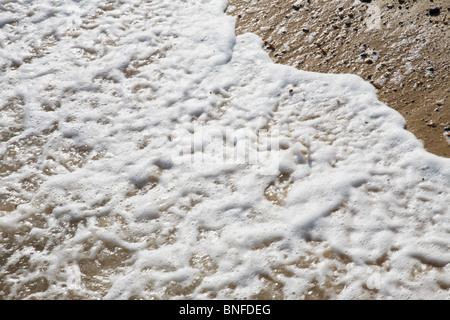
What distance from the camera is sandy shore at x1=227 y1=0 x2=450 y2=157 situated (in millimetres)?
3305

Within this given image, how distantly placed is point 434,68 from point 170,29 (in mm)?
2710

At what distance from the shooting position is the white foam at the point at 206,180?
2.62 metres

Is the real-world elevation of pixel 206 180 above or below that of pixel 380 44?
below

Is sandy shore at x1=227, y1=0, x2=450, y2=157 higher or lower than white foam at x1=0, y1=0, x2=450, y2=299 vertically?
higher

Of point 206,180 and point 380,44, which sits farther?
point 380,44

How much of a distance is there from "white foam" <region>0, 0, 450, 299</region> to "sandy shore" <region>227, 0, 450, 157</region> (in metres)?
0.16

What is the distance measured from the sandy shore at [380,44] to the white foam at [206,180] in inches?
6.3

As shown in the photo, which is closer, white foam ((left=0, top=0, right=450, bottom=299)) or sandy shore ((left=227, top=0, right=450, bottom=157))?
white foam ((left=0, top=0, right=450, bottom=299))

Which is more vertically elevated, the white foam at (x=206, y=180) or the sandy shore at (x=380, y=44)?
the sandy shore at (x=380, y=44)

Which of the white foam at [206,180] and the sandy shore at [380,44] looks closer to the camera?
the white foam at [206,180]

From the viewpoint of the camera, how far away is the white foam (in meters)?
2.62

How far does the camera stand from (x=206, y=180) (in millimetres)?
3127

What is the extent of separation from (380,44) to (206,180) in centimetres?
219

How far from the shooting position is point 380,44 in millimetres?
3779
